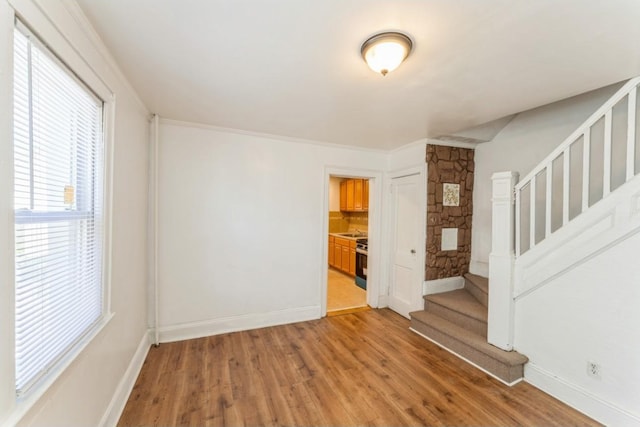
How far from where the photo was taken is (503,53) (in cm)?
164

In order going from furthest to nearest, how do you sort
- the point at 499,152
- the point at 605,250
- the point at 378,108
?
the point at 499,152, the point at 378,108, the point at 605,250

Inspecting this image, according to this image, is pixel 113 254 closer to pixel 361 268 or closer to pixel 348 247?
pixel 361 268

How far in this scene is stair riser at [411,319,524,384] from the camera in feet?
7.66

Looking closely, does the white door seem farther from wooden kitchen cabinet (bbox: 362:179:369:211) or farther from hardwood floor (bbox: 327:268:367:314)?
wooden kitchen cabinet (bbox: 362:179:369:211)

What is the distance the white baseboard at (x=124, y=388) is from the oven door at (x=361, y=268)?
3587 mm

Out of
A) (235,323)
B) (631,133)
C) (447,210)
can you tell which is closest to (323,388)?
(235,323)

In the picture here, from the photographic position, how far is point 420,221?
3.55 meters

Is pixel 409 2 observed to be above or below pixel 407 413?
above

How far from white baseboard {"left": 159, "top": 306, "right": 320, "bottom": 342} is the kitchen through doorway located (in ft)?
1.56

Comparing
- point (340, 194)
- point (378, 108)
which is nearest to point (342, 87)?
point (378, 108)

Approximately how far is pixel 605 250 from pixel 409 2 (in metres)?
2.27

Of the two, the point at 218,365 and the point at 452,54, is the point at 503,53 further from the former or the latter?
the point at 218,365

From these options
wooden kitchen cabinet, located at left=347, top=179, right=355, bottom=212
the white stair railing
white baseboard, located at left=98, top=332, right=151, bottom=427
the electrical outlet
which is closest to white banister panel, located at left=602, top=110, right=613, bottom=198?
the white stair railing

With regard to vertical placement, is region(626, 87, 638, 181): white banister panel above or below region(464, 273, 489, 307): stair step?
above
